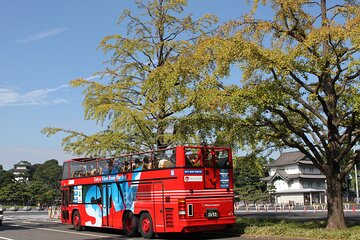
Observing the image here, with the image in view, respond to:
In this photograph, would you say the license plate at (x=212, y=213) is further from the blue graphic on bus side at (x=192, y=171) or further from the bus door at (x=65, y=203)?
the bus door at (x=65, y=203)

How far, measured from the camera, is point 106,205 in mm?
19188

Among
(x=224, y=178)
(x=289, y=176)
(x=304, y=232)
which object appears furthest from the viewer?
(x=289, y=176)

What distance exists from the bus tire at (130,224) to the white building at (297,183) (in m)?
51.2

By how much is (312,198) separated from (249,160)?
2153 inches

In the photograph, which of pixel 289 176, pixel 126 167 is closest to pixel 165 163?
pixel 126 167

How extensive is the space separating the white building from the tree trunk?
5196 centimetres

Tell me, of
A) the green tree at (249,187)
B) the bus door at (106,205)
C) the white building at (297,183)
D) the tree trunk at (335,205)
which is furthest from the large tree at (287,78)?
the white building at (297,183)

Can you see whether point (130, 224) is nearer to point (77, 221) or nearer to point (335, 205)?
point (77, 221)

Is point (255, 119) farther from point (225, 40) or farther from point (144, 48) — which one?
point (144, 48)

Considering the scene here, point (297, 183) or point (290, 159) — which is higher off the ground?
point (290, 159)

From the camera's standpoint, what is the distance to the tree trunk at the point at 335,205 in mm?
15125

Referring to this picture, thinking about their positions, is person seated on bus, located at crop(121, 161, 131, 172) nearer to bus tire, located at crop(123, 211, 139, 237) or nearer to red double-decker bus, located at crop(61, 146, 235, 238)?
red double-decker bus, located at crop(61, 146, 235, 238)

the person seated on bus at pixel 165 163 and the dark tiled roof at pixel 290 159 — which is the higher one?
the dark tiled roof at pixel 290 159

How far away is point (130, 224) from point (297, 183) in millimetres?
55698
